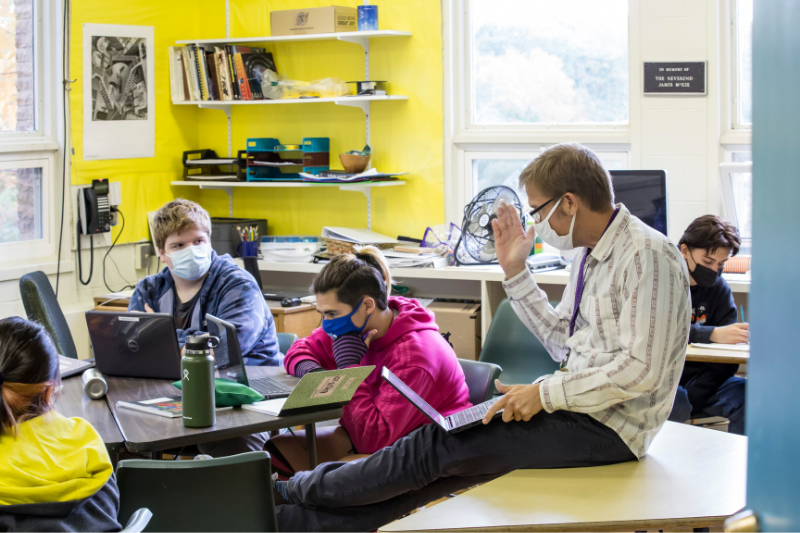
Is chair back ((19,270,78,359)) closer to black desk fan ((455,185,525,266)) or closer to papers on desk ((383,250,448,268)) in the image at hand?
papers on desk ((383,250,448,268))

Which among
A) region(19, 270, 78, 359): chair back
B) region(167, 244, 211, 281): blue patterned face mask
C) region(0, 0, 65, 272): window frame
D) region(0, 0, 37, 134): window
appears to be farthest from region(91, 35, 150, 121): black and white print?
region(167, 244, 211, 281): blue patterned face mask

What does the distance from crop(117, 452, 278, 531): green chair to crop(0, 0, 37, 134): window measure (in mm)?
3327

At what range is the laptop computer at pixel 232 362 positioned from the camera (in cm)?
228

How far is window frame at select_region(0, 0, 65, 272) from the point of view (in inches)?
172

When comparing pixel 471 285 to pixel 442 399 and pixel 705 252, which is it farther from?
pixel 442 399

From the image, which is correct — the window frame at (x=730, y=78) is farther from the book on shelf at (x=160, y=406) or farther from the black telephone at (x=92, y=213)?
the black telephone at (x=92, y=213)

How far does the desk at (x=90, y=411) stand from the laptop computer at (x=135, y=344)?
126 mm

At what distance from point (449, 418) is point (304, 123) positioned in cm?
331

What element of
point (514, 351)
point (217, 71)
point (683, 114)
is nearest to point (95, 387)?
point (514, 351)

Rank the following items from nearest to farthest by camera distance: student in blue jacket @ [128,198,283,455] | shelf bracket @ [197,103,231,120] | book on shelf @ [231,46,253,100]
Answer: student in blue jacket @ [128,198,283,455]
book on shelf @ [231,46,253,100]
shelf bracket @ [197,103,231,120]

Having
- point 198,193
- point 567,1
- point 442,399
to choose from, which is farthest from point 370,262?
point 198,193

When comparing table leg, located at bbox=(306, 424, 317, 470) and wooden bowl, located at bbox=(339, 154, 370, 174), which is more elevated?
wooden bowl, located at bbox=(339, 154, 370, 174)

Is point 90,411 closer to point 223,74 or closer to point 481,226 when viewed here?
Result: point 481,226

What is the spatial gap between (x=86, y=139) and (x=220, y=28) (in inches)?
46.3
